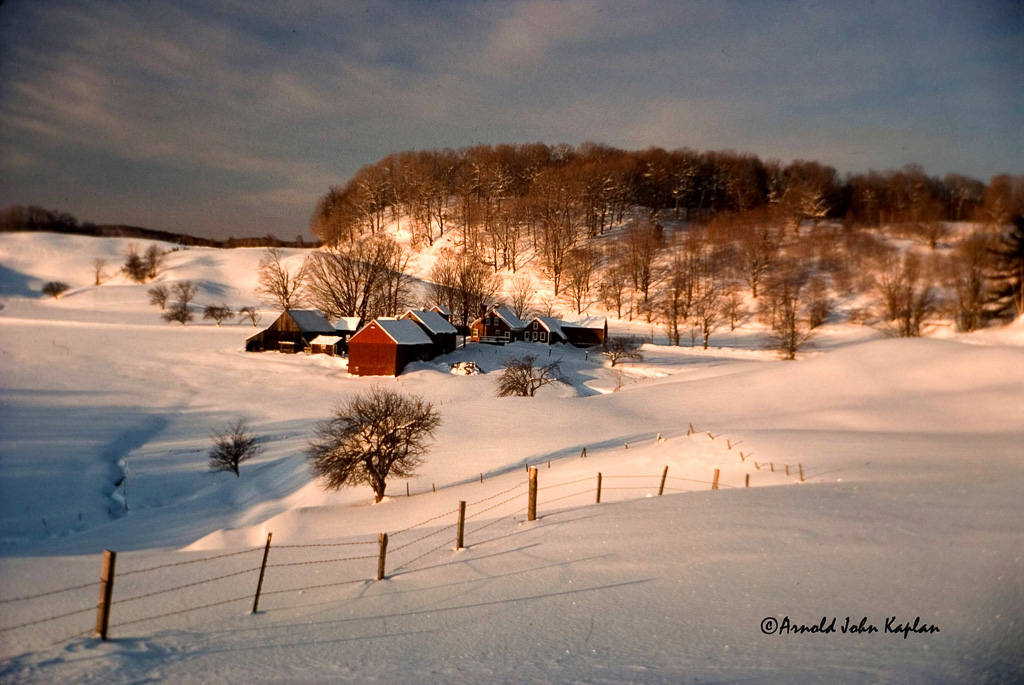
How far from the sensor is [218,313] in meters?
55.1

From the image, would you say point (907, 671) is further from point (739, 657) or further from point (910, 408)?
point (910, 408)

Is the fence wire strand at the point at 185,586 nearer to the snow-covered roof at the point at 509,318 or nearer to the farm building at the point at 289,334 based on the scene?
the farm building at the point at 289,334

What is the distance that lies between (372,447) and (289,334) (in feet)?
110

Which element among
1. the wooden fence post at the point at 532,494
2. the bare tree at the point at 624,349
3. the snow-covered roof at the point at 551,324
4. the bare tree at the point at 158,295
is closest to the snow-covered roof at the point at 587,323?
the snow-covered roof at the point at 551,324

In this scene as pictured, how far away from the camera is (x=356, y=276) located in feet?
121

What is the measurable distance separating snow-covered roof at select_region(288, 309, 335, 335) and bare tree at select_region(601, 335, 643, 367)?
80.3 ft

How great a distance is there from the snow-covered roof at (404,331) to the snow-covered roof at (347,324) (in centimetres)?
1054

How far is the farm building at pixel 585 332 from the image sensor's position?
2060 inches

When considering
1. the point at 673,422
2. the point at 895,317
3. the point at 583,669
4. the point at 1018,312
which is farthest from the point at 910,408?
the point at 583,669

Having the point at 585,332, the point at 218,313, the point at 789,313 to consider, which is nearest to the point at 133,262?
the point at 789,313

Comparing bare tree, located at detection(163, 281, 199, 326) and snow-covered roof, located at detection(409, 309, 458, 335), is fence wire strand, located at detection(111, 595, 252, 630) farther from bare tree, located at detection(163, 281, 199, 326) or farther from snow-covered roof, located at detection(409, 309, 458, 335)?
bare tree, located at detection(163, 281, 199, 326)

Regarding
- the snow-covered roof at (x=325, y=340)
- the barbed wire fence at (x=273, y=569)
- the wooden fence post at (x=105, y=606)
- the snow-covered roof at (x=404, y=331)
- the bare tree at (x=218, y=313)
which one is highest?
the bare tree at (x=218, y=313)

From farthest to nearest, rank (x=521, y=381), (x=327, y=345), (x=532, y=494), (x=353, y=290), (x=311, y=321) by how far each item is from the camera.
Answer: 1. (x=311, y=321)
2. (x=327, y=345)
3. (x=353, y=290)
4. (x=521, y=381)
5. (x=532, y=494)

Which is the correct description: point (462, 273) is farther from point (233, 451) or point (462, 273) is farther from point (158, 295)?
point (158, 295)
